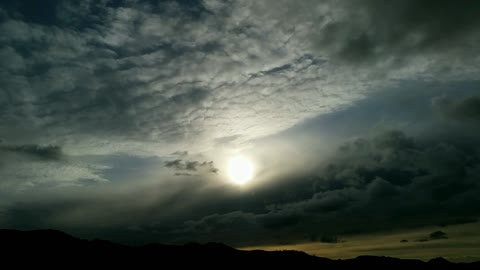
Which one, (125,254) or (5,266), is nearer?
(5,266)

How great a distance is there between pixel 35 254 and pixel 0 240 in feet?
46.4

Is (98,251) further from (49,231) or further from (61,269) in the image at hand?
(61,269)

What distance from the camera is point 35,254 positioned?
150500 mm

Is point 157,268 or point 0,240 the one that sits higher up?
point 0,240

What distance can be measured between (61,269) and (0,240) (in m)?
26.7

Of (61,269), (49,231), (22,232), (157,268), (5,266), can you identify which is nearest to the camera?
(5,266)

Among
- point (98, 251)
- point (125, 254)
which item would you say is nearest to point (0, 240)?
point (98, 251)

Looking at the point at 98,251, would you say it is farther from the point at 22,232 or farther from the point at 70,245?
the point at 22,232

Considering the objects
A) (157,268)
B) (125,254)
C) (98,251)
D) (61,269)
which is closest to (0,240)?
(61,269)

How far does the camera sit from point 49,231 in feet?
579

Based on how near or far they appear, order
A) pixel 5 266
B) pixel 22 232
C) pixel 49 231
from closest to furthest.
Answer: pixel 5 266 < pixel 22 232 < pixel 49 231

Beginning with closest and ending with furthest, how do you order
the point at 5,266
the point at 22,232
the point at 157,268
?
the point at 5,266
the point at 22,232
the point at 157,268

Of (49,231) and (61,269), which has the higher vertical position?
(49,231)

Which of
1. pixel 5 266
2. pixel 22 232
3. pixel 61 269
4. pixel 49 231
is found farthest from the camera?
pixel 49 231
